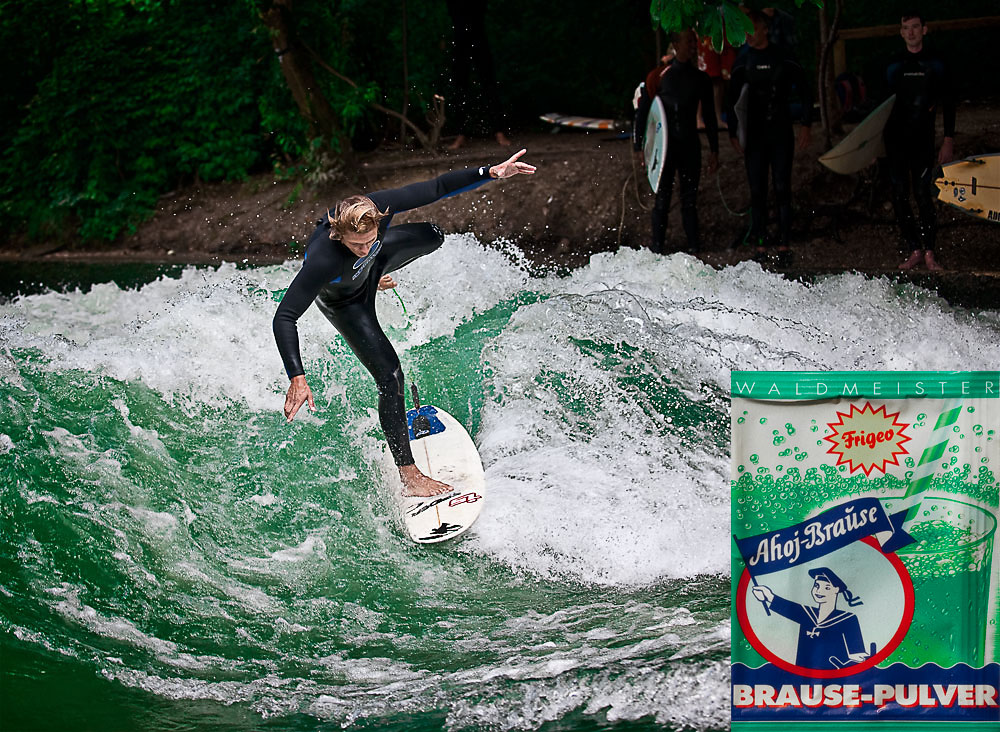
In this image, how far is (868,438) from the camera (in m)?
2.04

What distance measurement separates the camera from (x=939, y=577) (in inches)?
80.4

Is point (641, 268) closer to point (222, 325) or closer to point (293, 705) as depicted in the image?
point (222, 325)

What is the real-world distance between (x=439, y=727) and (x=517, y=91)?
9.42 meters

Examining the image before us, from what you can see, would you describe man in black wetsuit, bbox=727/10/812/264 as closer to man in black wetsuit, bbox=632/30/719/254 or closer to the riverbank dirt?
man in black wetsuit, bbox=632/30/719/254

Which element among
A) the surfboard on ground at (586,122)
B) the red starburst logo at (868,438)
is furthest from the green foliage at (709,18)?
the surfboard on ground at (586,122)

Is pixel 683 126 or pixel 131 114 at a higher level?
pixel 131 114

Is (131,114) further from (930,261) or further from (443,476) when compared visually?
(930,261)

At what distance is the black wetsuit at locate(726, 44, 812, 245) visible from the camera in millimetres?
6809

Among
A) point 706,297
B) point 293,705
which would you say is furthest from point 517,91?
point 293,705

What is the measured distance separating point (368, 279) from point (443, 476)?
1.04m

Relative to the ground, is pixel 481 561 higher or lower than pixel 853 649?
lower

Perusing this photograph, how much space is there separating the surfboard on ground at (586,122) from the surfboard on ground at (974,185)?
4249mm

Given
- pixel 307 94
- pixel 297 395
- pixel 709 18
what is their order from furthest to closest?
pixel 307 94 < pixel 709 18 < pixel 297 395

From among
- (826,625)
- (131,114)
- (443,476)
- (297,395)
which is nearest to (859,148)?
(443,476)
